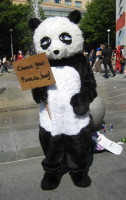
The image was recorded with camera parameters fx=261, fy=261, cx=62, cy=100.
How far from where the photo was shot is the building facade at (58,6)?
61.8m

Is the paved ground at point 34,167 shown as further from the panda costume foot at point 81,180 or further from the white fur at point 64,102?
the white fur at point 64,102

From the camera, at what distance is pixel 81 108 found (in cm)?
306

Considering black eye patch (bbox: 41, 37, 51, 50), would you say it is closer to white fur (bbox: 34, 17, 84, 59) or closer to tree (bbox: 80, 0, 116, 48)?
white fur (bbox: 34, 17, 84, 59)

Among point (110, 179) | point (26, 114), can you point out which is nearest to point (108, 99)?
point (26, 114)

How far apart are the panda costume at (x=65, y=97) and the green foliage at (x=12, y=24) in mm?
34604

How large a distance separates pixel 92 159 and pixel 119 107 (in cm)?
358

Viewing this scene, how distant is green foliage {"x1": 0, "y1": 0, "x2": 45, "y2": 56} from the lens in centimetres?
3741

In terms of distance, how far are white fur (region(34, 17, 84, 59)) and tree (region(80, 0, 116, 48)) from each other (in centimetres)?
4079

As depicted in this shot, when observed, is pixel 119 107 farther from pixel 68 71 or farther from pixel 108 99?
pixel 68 71

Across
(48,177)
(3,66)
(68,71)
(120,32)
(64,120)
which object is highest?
(68,71)

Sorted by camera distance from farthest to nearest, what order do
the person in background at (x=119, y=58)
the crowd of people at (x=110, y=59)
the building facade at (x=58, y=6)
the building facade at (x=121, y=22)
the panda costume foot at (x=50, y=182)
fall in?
the building facade at (x=58, y=6) < the building facade at (x=121, y=22) < the person in background at (x=119, y=58) < the crowd of people at (x=110, y=59) < the panda costume foot at (x=50, y=182)

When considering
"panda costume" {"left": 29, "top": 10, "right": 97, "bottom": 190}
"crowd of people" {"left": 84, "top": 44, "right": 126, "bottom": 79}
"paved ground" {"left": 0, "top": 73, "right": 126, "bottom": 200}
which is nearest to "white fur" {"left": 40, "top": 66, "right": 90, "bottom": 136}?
"panda costume" {"left": 29, "top": 10, "right": 97, "bottom": 190}

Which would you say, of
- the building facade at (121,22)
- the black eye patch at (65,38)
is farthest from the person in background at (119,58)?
the black eye patch at (65,38)

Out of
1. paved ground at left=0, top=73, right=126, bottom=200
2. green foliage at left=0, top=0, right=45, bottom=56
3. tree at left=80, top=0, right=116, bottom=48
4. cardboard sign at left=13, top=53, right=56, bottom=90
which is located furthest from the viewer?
tree at left=80, top=0, right=116, bottom=48
